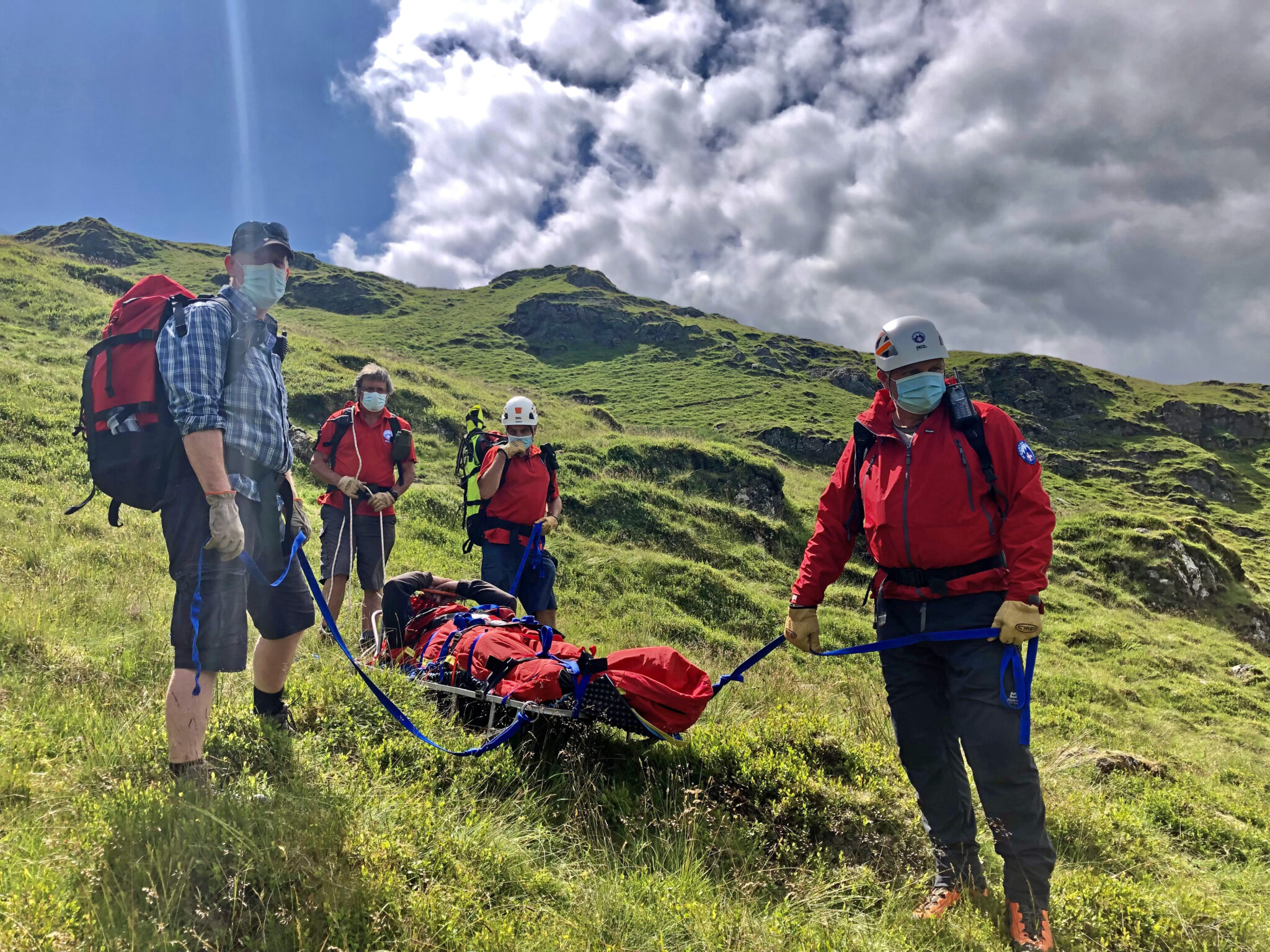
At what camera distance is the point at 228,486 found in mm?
2758

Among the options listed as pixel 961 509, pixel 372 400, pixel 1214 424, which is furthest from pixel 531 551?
pixel 1214 424

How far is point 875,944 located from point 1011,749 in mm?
1085

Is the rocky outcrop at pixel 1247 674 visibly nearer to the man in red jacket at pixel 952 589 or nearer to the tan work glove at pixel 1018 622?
the man in red jacket at pixel 952 589

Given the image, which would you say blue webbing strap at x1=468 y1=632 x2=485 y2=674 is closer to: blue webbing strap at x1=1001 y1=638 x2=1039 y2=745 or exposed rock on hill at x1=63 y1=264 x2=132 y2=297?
blue webbing strap at x1=1001 y1=638 x2=1039 y2=745

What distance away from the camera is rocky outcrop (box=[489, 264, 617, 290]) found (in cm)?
10781

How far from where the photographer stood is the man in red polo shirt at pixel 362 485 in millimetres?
5930

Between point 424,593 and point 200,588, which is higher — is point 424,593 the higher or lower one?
the lower one

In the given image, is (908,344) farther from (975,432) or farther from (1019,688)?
(1019,688)

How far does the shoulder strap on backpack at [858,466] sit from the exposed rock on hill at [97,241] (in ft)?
299

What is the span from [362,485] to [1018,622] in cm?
535

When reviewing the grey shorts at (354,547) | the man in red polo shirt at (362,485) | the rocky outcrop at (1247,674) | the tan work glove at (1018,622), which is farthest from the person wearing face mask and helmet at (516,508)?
the rocky outcrop at (1247,674)

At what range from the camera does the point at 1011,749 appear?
2924 millimetres

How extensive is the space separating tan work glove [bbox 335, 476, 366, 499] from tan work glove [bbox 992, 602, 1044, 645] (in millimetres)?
5232

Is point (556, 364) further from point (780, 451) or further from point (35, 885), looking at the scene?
point (35, 885)
